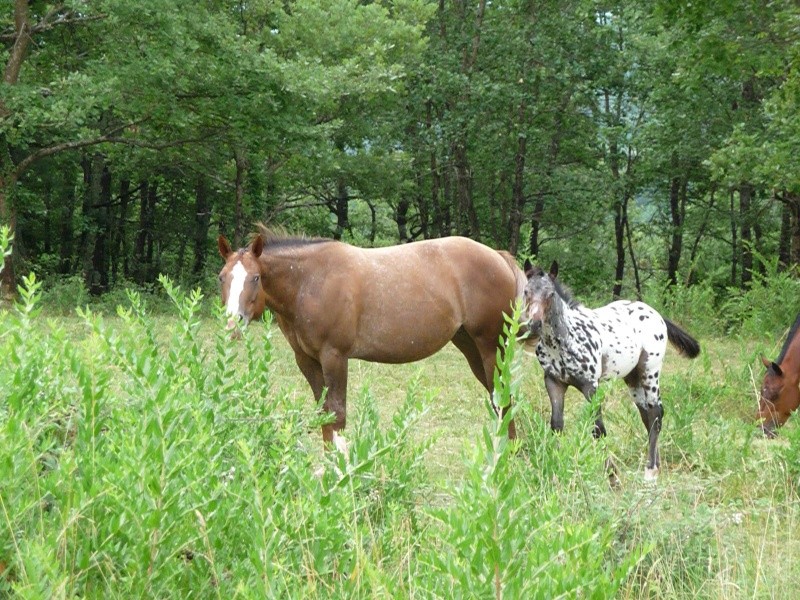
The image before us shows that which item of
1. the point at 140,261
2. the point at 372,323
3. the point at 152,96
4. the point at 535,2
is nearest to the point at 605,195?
the point at 535,2

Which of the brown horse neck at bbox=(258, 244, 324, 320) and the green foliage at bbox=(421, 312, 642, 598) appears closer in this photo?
the green foliage at bbox=(421, 312, 642, 598)

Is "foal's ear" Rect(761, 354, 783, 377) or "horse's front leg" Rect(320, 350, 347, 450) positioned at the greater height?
"horse's front leg" Rect(320, 350, 347, 450)

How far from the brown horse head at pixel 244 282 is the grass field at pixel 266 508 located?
175 cm

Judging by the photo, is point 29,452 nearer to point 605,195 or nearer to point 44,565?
point 44,565

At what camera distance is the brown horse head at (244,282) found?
5516 mm

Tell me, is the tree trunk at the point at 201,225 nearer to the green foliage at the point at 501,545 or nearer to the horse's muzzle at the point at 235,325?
the horse's muzzle at the point at 235,325

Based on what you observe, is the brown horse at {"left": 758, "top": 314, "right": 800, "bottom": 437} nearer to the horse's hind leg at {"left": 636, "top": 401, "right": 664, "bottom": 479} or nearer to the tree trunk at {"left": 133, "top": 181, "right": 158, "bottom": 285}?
the horse's hind leg at {"left": 636, "top": 401, "right": 664, "bottom": 479}

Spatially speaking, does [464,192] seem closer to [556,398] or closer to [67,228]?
[67,228]

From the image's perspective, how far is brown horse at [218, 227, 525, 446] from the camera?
5.91 m

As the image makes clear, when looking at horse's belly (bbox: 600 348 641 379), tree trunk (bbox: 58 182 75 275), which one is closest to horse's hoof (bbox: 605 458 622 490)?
horse's belly (bbox: 600 348 641 379)

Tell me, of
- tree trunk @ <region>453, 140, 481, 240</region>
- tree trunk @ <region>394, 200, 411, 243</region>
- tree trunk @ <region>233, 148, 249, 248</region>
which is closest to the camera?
tree trunk @ <region>233, 148, 249, 248</region>

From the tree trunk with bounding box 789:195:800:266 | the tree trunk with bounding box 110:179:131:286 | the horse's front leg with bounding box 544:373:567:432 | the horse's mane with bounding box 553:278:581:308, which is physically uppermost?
the horse's mane with bounding box 553:278:581:308

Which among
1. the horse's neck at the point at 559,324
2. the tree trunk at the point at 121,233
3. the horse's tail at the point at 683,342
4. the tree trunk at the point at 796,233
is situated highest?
the horse's neck at the point at 559,324

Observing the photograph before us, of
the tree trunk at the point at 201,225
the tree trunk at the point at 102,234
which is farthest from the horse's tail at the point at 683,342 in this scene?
the tree trunk at the point at 102,234
